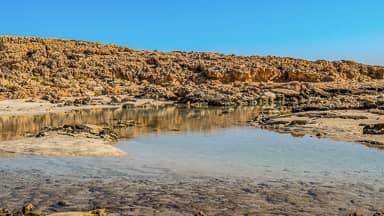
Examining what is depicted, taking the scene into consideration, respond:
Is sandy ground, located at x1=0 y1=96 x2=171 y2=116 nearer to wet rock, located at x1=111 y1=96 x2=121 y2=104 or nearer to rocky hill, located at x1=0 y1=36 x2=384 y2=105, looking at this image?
wet rock, located at x1=111 y1=96 x2=121 y2=104

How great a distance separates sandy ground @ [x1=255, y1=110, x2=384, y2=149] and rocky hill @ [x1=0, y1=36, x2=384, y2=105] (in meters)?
17.1

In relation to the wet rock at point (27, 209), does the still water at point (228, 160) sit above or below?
above

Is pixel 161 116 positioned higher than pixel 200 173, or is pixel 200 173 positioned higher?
pixel 161 116

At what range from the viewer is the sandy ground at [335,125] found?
14.4 meters

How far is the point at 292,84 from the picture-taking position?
43.9m

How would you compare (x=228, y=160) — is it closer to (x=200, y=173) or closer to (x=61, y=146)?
(x=200, y=173)

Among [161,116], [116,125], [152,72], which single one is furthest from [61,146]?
[152,72]

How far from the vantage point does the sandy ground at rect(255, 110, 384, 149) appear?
47.4 ft

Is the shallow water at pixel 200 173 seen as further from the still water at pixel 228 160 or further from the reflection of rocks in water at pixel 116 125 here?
the reflection of rocks in water at pixel 116 125

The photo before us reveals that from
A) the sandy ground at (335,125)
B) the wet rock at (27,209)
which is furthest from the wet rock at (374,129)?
the wet rock at (27,209)

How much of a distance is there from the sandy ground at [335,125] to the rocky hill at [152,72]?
17.1m

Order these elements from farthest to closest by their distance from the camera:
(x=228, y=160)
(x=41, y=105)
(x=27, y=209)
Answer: (x=41, y=105), (x=228, y=160), (x=27, y=209)

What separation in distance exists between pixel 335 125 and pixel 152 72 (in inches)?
1389

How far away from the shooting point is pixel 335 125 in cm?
1723
